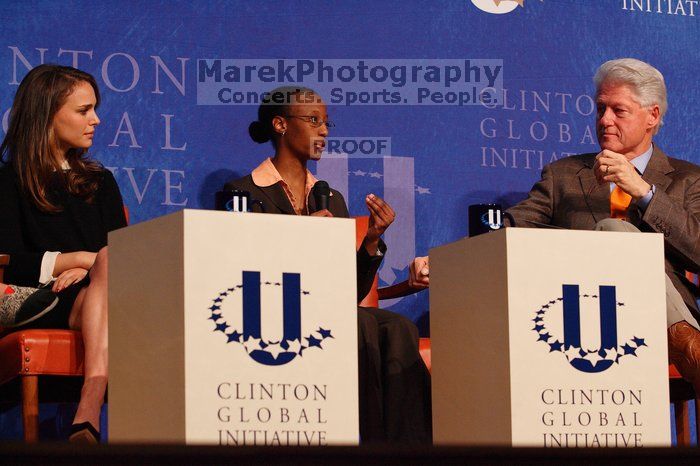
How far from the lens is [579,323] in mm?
2566

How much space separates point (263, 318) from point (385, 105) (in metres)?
2.46

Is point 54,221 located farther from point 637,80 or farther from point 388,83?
point 637,80

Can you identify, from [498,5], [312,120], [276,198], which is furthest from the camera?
[498,5]

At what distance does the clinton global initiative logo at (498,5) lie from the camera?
4848 mm

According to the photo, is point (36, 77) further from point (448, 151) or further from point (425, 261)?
point (448, 151)

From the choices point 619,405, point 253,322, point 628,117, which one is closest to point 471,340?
point 619,405

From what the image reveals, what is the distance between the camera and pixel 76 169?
383 cm

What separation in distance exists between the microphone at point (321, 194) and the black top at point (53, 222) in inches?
27.3

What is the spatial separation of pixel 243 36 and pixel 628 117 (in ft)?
5.06

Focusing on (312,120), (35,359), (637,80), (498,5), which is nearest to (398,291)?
(312,120)

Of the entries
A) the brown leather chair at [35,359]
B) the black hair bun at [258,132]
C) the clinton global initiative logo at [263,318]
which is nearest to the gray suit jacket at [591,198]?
the black hair bun at [258,132]

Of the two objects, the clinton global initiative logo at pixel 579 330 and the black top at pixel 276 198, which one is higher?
the black top at pixel 276 198

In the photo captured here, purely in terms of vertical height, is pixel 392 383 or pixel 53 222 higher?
pixel 53 222

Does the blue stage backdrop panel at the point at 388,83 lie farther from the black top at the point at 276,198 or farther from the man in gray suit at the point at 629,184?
the man in gray suit at the point at 629,184
